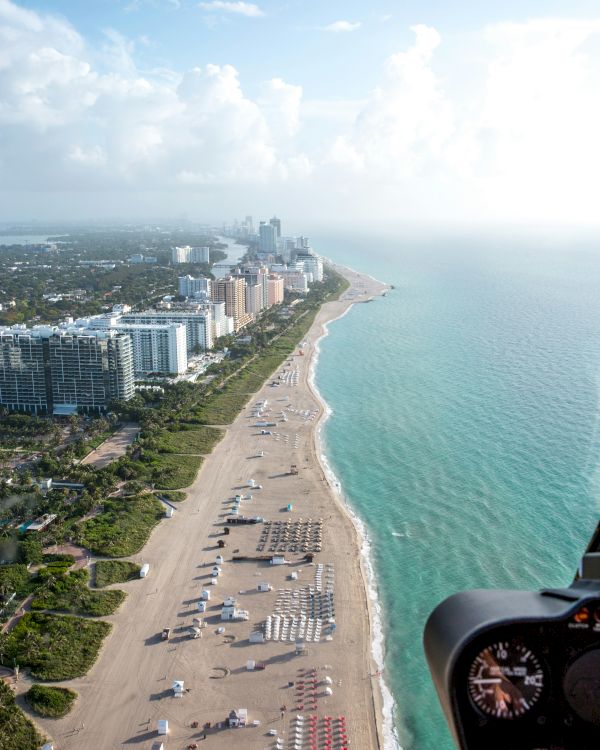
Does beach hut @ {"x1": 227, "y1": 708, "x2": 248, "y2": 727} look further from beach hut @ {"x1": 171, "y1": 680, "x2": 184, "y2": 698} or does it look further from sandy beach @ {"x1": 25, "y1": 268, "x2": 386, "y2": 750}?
beach hut @ {"x1": 171, "y1": 680, "x2": 184, "y2": 698}

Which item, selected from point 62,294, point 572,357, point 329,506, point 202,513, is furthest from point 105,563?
point 62,294

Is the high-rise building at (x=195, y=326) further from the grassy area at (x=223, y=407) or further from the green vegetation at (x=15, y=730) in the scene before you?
the green vegetation at (x=15, y=730)

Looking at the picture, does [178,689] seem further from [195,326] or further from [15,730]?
[195,326]

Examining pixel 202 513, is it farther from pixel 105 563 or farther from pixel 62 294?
pixel 62 294

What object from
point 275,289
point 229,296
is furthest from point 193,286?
point 229,296

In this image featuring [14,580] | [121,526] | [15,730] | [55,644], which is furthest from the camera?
[121,526]

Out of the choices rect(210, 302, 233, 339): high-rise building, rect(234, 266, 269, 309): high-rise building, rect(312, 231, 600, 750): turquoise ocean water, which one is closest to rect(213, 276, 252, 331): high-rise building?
rect(210, 302, 233, 339): high-rise building
